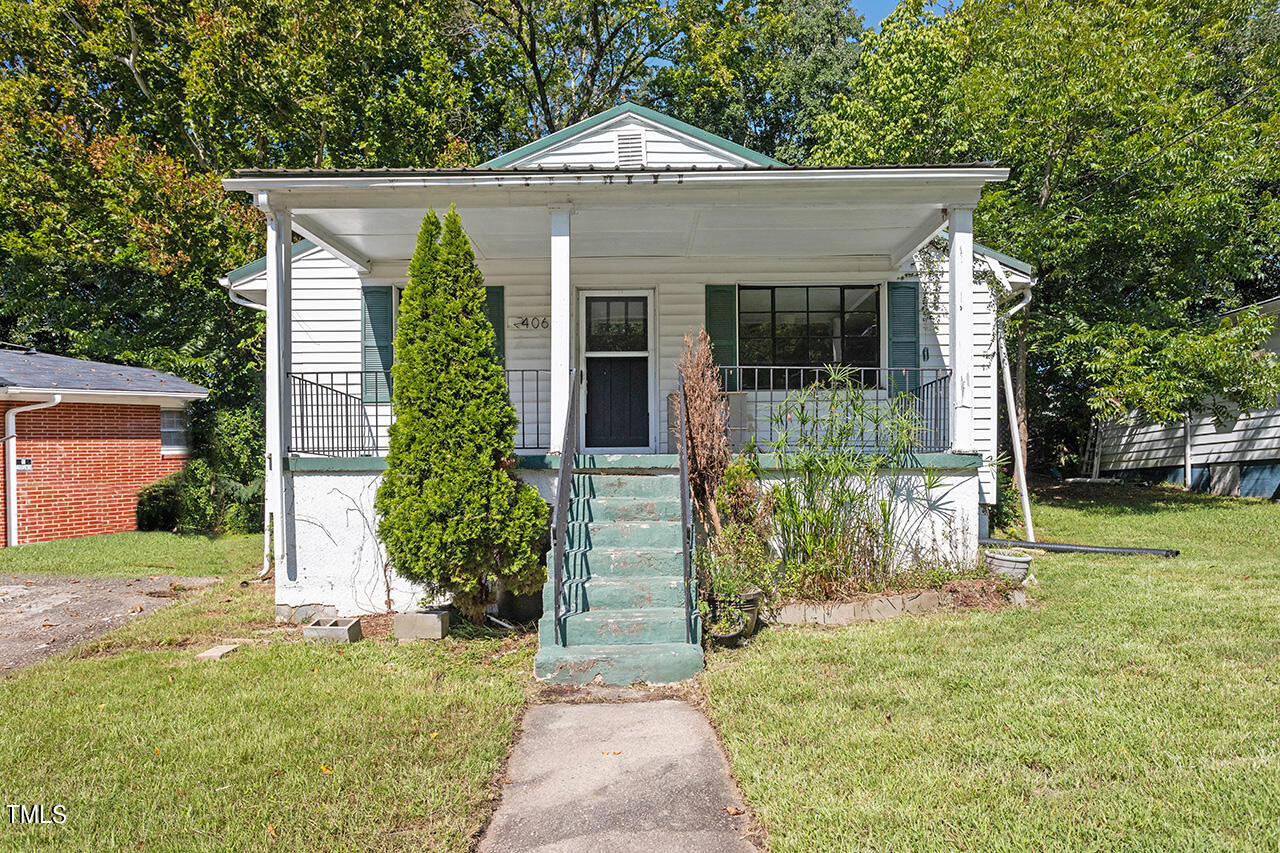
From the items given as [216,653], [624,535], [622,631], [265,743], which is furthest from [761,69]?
[265,743]

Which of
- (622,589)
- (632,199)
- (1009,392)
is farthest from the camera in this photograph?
(1009,392)

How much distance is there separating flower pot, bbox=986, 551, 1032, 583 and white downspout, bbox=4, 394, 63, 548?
45.3ft

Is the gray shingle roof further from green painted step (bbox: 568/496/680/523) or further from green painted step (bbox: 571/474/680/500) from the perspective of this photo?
green painted step (bbox: 568/496/680/523)

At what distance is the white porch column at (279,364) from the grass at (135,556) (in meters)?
3.97

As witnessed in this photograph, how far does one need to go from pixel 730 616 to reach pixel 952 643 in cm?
147

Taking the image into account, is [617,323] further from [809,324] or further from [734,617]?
[734,617]

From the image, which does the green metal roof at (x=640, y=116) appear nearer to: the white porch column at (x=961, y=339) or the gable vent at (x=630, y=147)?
the gable vent at (x=630, y=147)

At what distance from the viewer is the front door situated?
9.41 m

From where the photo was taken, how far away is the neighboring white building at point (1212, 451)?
12.9m

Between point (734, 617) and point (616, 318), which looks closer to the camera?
point (734, 617)

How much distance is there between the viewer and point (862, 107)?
16.8 meters

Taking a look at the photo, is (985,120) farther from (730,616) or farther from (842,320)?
(730,616)

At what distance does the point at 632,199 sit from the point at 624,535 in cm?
300

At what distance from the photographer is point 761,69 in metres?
21.5
